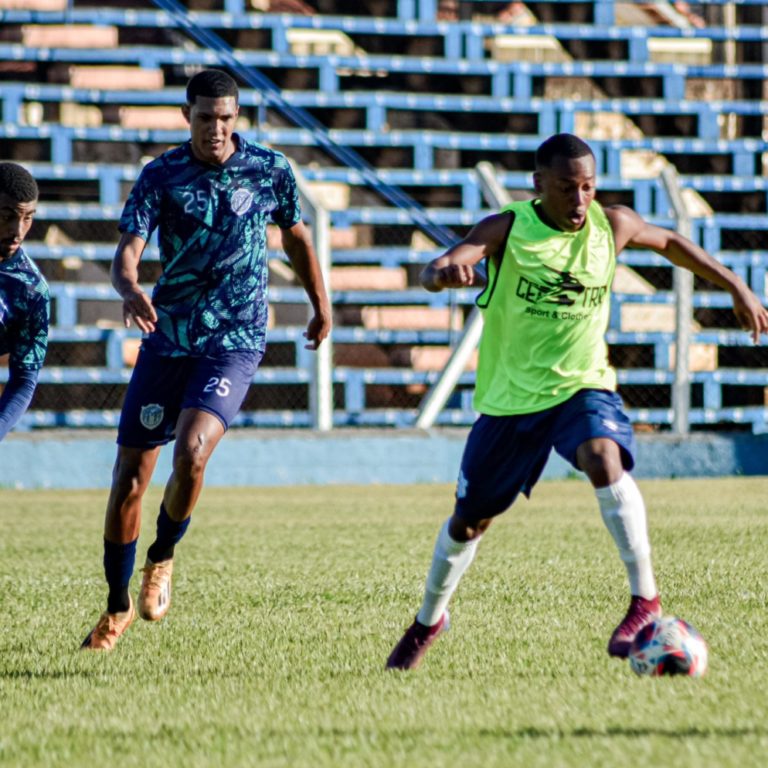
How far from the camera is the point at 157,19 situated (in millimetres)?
19891

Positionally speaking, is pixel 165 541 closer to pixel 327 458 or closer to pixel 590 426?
pixel 590 426

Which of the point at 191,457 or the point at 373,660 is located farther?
the point at 191,457

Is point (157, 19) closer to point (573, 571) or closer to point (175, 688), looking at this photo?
point (573, 571)

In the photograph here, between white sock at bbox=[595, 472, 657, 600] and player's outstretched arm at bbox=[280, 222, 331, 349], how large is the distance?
5.65 ft

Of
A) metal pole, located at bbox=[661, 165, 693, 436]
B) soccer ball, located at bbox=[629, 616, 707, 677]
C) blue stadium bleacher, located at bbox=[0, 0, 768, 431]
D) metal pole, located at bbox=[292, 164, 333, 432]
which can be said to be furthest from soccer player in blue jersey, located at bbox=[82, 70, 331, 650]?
blue stadium bleacher, located at bbox=[0, 0, 768, 431]

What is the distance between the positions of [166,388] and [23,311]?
620mm

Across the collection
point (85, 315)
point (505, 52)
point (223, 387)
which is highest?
point (505, 52)

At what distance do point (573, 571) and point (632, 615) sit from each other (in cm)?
291

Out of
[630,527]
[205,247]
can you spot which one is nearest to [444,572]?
[630,527]

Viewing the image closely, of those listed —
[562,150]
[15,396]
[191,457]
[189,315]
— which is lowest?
[191,457]

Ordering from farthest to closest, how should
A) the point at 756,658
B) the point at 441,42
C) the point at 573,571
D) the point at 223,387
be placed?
the point at 441,42, the point at 573,571, the point at 223,387, the point at 756,658

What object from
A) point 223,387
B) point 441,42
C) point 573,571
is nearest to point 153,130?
point 441,42

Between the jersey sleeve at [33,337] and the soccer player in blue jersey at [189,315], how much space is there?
38cm

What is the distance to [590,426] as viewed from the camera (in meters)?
5.43
